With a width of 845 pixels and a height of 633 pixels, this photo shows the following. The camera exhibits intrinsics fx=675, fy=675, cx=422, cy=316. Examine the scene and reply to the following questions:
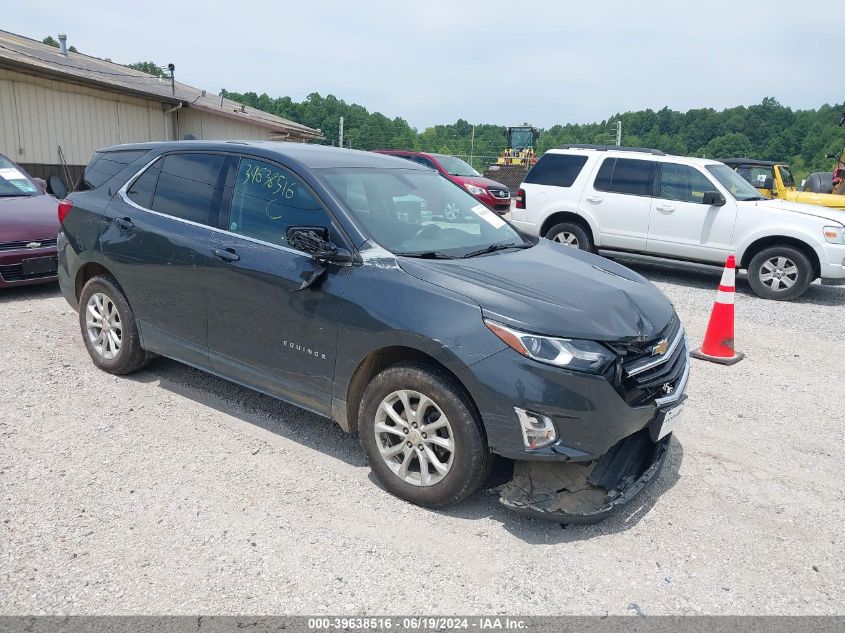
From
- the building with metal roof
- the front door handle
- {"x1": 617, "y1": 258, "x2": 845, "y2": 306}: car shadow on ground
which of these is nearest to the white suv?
{"x1": 617, "y1": 258, "x2": 845, "y2": 306}: car shadow on ground

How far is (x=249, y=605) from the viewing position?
2.75 meters

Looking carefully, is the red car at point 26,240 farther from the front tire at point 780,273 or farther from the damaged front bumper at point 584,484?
the front tire at point 780,273

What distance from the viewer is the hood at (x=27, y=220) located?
7.25 meters

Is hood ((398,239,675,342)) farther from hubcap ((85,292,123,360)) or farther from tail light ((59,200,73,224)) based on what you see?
tail light ((59,200,73,224))

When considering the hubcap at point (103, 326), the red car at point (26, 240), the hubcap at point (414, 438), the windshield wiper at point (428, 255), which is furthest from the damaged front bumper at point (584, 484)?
the red car at point (26, 240)

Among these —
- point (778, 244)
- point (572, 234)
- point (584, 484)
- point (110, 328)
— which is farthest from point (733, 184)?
point (110, 328)

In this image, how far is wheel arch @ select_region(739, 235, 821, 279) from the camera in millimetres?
9086

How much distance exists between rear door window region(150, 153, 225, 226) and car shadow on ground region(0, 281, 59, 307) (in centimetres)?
374

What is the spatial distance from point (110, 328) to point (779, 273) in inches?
331

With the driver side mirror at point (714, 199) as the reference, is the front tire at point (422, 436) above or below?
below

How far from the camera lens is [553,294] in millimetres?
3480

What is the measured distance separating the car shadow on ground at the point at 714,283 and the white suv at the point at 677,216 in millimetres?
363

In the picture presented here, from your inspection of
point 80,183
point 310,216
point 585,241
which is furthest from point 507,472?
point 585,241

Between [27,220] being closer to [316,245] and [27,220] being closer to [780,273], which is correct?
→ [316,245]
